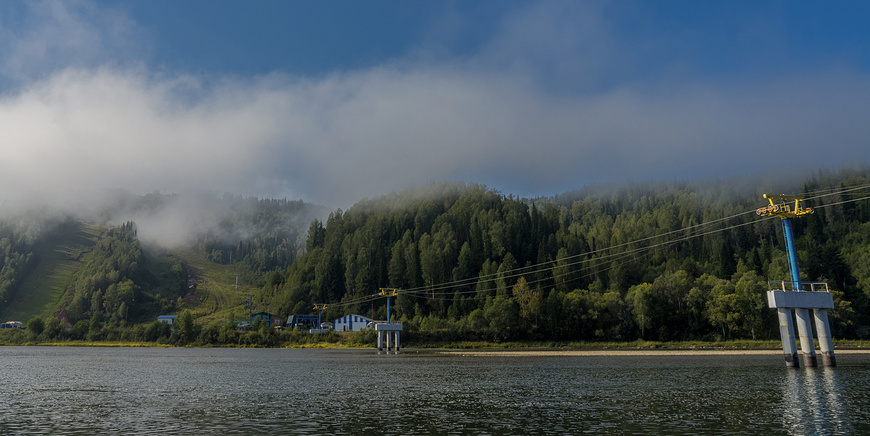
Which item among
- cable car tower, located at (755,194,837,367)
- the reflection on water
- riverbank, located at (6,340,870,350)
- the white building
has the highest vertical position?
the white building

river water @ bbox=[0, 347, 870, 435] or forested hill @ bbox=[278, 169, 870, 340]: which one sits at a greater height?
forested hill @ bbox=[278, 169, 870, 340]

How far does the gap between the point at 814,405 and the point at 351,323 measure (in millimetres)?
152822

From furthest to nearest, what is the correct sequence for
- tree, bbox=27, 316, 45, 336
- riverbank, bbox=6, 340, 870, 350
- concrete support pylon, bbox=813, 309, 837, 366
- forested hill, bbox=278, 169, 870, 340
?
tree, bbox=27, 316, 45, 336 → forested hill, bbox=278, 169, 870, 340 → riverbank, bbox=6, 340, 870, 350 → concrete support pylon, bbox=813, 309, 837, 366

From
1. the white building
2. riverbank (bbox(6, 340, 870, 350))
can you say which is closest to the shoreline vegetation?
riverbank (bbox(6, 340, 870, 350))

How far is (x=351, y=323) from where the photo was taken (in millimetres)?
174250

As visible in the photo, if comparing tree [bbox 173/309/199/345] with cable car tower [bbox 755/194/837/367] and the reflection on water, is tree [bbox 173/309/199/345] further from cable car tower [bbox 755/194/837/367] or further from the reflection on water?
the reflection on water

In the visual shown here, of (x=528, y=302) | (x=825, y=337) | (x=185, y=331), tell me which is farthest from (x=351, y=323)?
(x=825, y=337)

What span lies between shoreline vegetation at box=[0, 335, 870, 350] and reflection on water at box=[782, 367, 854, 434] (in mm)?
54406

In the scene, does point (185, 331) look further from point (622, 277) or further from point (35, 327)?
point (622, 277)

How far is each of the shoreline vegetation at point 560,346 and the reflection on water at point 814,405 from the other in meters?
54.4

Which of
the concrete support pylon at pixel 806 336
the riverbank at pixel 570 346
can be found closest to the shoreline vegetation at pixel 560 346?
the riverbank at pixel 570 346

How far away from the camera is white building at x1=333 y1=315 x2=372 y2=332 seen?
172 m

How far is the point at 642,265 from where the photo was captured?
533 feet

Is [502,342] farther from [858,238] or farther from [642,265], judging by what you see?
[858,238]
